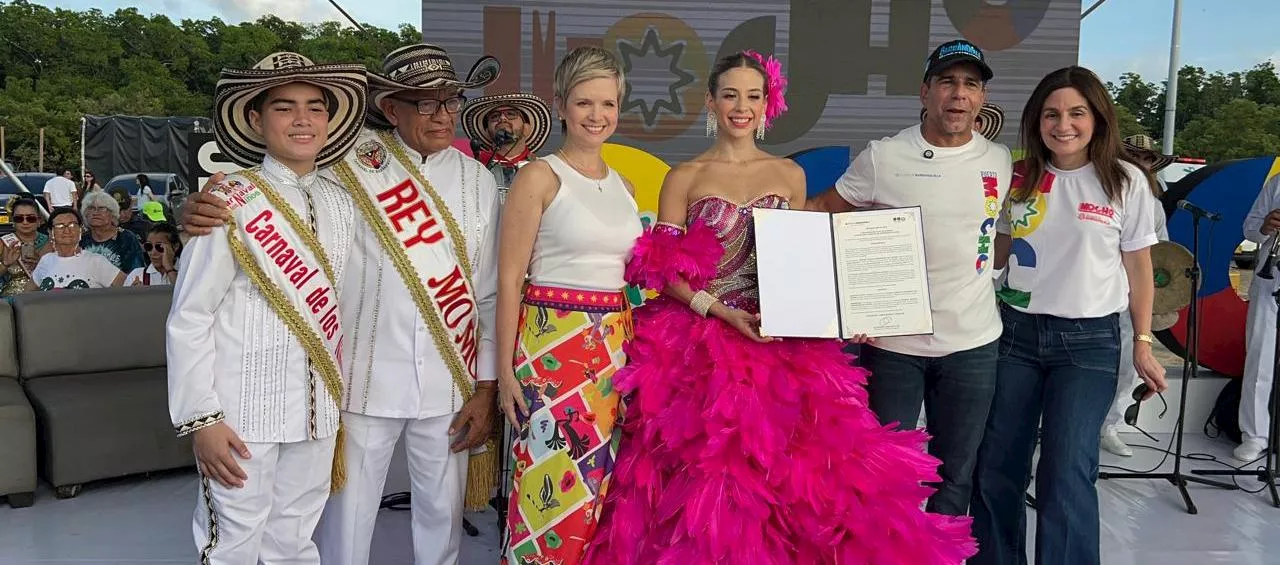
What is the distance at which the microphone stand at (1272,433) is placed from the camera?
4.01 metres

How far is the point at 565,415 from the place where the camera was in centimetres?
212

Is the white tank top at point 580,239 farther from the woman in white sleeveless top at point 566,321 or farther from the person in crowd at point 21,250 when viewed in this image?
the person in crowd at point 21,250

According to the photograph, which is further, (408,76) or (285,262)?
(408,76)

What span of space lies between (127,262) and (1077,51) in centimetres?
633

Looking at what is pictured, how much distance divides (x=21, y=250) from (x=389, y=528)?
371cm

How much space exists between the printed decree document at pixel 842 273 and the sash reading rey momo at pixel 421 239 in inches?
30.2

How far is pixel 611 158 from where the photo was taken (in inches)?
204

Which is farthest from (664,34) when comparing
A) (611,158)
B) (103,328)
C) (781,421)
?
(781,421)

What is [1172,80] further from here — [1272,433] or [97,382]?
[97,382]

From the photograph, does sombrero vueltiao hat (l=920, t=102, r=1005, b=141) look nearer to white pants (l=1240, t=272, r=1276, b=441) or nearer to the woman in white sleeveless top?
white pants (l=1240, t=272, r=1276, b=441)

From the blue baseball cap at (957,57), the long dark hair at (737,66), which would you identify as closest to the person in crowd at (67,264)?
the long dark hair at (737,66)

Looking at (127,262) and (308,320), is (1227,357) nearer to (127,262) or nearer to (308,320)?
(308,320)

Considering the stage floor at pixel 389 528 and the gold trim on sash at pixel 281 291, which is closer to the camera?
the gold trim on sash at pixel 281 291

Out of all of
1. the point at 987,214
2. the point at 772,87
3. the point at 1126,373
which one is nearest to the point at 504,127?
the point at 772,87
